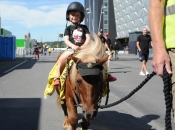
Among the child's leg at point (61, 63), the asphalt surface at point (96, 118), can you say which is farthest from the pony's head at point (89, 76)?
the asphalt surface at point (96, 118)

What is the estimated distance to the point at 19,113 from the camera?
6.82 meters

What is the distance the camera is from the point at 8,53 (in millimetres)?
34719

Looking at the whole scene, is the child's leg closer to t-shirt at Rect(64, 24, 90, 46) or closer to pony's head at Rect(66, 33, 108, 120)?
t-shirt at Rect(64, 24, 90, 46)

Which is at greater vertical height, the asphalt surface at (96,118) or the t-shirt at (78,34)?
the t-shirt at (78,34)

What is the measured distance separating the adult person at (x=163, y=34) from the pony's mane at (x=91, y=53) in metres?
1.66

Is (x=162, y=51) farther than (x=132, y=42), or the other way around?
(x=132, y=42)

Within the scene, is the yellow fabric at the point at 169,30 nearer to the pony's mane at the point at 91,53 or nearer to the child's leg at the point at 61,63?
the pony's mane at the point at 91,53

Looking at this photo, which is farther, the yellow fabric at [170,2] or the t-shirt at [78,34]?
the t-shirt at [78,34]

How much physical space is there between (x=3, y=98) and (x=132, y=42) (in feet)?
193

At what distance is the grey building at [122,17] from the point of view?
267 ft

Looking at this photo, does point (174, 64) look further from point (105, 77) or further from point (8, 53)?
point (8, 53)

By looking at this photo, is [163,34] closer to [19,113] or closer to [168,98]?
[168,98]

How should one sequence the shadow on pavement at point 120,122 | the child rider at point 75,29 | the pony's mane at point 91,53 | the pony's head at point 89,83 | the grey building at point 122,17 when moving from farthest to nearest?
1. the grey building at point 122,17
2. the shadow on pavement at point 120,122
3. the child rider at point 75,29
4. the pony's mane at point 91,53
5. the pony's head at point 89,83

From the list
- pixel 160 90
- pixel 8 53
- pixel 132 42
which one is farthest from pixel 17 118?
pixel 132 42
